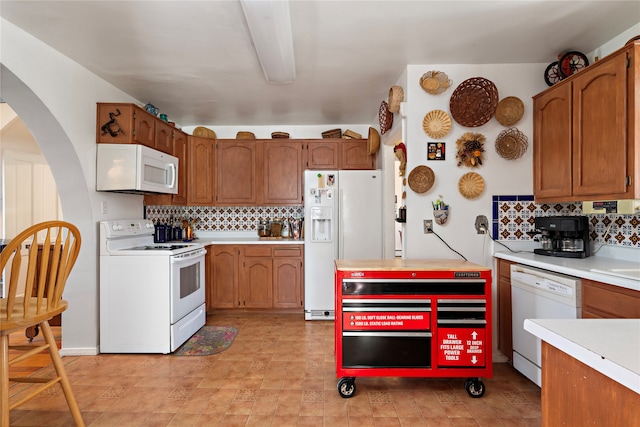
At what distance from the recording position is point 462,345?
220 cm

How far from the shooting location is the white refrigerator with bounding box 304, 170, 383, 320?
3.93m

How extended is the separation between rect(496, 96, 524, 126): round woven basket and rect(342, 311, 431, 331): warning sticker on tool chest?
1.70 metres

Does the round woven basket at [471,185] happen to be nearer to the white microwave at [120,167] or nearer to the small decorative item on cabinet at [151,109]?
the white microwave at [120,167]

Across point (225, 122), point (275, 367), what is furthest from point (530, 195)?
point (225, 122)

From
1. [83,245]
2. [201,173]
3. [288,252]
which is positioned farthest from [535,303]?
[201,173]

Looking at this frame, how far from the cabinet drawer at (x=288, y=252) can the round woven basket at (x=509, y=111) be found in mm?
2477

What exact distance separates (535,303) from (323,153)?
9.51 feet

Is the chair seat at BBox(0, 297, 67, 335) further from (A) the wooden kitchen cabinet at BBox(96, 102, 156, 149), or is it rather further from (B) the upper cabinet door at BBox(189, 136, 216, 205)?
(B) the upper cabinet door at BBox(189, 136, 216, 205)

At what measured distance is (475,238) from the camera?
2852mm

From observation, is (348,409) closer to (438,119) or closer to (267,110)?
(438,119)

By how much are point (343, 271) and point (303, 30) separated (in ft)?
5.29

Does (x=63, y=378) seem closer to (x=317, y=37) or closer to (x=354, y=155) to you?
(x=317, y=37)

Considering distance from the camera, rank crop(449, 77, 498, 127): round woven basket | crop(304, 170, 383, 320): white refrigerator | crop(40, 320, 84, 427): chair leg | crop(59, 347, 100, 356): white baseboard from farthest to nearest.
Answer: crop(304, 170, 383, 320): white refrigerator < crop(59, 347, 100, 356): white baseboard < crop(449, 77, 498, 127): round woven basket < crop(40, 320, 84, 427): chair leg

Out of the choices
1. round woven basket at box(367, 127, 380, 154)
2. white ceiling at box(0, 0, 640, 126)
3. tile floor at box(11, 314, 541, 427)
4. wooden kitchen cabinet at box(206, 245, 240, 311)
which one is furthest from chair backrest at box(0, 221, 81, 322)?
round woven basket at box(367, 127, 380, 154)
